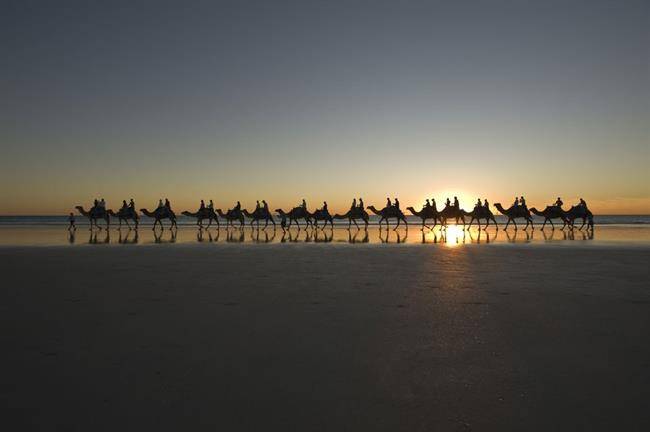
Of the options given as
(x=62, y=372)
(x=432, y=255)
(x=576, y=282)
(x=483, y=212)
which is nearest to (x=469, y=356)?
(x=62, y=372)

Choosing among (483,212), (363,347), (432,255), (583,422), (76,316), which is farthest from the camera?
(483,212)

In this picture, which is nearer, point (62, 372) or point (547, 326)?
point (62, 372)

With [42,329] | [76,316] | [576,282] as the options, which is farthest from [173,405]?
[576,282]

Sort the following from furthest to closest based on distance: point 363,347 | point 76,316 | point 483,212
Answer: point 483,212
point 76,316
point 363,347

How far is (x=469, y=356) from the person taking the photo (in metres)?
4.51

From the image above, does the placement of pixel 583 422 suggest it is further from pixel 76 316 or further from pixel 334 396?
pixel 76 316

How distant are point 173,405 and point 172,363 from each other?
0.96m

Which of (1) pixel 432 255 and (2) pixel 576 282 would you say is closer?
(2) pixel 576 282

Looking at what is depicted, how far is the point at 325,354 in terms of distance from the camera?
456 cm

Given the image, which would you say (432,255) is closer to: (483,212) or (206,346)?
(206,346)

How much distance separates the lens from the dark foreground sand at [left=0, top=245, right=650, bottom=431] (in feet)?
10.6

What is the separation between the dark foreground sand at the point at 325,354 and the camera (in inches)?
128

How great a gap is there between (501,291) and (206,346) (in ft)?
17.8

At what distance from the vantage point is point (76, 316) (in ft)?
20.3
